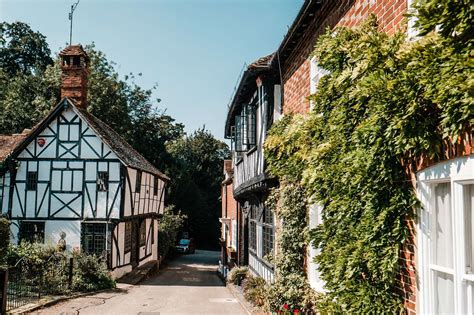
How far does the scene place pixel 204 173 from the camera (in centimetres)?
5019

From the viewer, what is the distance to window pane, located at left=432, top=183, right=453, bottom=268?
3.72 m

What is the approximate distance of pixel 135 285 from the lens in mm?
19984

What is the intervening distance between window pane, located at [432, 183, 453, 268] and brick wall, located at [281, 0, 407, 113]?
156 cm

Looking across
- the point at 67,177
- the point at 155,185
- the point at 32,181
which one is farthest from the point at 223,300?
the point at 155,185

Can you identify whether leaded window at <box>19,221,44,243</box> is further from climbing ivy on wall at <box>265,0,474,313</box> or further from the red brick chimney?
climbing ivy on wall at <box>265,0,474,313</box>

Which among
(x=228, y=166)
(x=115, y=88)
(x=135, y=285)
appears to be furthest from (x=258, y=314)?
(x=115, y=88)

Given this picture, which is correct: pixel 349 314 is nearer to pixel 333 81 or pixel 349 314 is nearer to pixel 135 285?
pixel 333 81

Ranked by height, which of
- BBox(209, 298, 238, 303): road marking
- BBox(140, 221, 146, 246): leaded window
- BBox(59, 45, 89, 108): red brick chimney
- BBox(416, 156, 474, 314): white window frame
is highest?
BBox(59, 45, 89, 108): red brick chimney

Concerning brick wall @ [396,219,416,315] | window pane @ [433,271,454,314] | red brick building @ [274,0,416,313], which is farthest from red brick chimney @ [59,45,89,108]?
window pane @ [433,271,454,314]

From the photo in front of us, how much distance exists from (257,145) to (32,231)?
14.4m

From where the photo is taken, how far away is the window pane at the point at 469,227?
11.2 ft

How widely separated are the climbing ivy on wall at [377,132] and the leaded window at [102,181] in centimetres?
1693

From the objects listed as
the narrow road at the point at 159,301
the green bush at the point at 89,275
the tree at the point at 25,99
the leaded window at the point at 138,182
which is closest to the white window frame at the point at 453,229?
the narrow road at the point at 159,301

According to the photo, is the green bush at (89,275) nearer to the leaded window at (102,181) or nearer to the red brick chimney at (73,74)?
the leaded window at (102,181)
